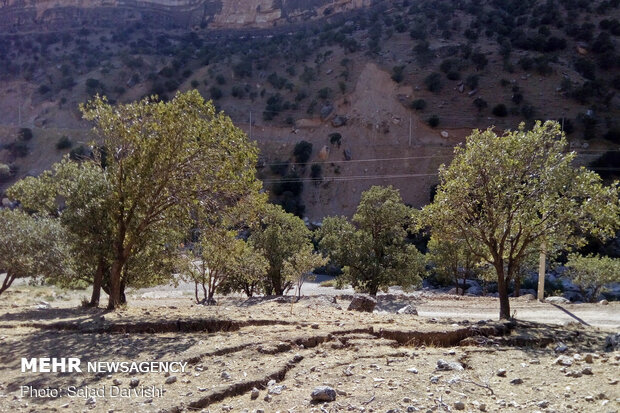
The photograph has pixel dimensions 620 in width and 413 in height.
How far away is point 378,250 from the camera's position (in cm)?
2389

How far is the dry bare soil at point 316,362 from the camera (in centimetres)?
590

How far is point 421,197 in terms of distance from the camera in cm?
4659

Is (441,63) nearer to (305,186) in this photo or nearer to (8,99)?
(305,186)

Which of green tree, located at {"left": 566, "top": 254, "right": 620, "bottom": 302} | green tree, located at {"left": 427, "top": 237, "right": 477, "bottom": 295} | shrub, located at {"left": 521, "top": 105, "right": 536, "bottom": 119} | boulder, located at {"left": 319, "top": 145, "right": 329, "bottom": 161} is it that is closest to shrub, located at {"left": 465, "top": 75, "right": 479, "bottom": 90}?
shrub, located at {"left": 521, "top": 105, "right": 536, "bottom": 119}

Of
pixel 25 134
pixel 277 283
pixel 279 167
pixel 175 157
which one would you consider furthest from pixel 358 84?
pixel 175 157

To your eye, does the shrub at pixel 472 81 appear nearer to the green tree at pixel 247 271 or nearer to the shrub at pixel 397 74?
the shrub at pixel 397 74

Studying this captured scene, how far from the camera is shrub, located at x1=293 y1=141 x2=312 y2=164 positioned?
52531 millimetres

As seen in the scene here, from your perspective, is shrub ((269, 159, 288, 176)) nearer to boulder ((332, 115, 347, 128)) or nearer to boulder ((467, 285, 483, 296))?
boulder ((332, 115, 347, 128))

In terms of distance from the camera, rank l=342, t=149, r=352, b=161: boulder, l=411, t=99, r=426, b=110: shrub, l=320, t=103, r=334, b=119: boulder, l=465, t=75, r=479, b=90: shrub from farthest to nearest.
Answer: l=320, t=103, r=334, b=119: boulder
l=465, t=75, r=479, b=90: shrub
l=411, t=99, r=426, b=110: shrub
l=342, t=149, r=352, b=161: boulder

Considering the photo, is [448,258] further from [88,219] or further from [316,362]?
[316,362]

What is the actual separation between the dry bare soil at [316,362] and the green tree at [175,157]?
2608mm

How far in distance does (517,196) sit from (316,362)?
6.97m

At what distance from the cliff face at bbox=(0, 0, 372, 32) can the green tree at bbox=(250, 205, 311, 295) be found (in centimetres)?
6601

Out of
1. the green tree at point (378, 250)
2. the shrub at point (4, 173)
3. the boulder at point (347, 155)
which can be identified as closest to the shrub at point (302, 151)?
the boulder at point (347, 155)
